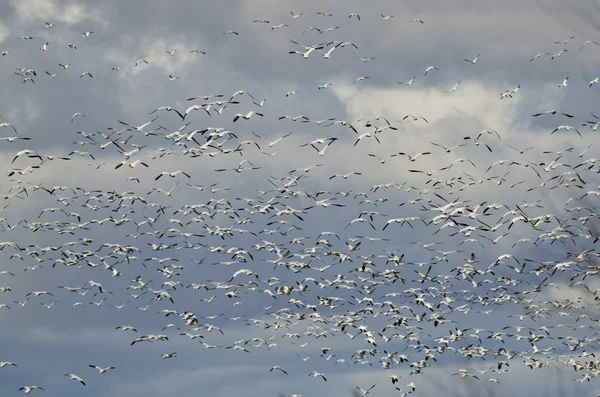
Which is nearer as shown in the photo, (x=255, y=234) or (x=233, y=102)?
(x=233, y=102)

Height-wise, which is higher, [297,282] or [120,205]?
[120,205]

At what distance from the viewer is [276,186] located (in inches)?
2660

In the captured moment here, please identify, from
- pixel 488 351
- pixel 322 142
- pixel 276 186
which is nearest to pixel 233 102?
pixel 322 142

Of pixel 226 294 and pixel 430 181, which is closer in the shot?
pixel 430 181

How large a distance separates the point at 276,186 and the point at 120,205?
11306 mm

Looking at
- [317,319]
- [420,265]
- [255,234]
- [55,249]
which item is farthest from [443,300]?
[55,249]

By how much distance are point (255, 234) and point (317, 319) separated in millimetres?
8920

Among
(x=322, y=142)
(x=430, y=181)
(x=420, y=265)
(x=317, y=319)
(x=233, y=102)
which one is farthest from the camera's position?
(x=317, y=319)

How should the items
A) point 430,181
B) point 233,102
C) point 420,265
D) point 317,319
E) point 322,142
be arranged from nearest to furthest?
point 233,102 < point 322,142 < point 430,181 < point 420,265 < point 317,319

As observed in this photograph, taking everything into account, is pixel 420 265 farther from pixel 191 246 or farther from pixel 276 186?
pixel 191 246

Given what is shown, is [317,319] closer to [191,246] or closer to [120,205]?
[191,246]

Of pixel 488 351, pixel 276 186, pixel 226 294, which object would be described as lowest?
pixel 488 351

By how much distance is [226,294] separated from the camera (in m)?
70.5

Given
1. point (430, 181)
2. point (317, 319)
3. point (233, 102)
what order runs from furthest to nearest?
point (317, 319) < point (430, 181) < point (233, 102)
